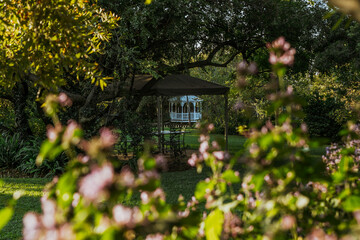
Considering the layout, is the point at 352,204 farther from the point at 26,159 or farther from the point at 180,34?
the point at 26,159

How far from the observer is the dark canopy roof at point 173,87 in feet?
32.9

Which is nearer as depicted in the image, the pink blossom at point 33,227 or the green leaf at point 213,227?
the pink blossom at point 33,227

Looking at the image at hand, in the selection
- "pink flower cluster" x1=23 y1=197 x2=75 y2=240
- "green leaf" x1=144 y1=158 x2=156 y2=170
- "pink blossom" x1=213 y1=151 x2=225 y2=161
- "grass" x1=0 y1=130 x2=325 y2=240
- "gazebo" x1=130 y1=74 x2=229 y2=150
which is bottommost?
"grass" x1=0 y1=130 x2=325 y2=240

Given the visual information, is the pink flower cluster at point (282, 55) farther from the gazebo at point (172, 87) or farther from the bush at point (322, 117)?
the bush at point (322, 117)

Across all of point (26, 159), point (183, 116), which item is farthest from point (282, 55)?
point (183, 116)

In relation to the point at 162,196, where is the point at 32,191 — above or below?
below

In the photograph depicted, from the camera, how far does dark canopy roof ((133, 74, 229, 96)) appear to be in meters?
10.0

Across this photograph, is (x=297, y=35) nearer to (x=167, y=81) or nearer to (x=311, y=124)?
(x=167, y=81)

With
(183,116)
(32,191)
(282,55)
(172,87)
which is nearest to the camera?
(282,55)

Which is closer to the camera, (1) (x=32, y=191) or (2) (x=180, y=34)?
(1) (x=32, y=191)

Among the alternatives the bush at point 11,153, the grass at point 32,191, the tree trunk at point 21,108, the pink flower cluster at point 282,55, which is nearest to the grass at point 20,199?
the grass at point 32,191

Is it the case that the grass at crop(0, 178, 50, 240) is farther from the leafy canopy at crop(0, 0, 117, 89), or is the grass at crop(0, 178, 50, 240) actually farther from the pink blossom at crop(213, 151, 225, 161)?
the pink blossom at crop(213, 151, 225, 161)

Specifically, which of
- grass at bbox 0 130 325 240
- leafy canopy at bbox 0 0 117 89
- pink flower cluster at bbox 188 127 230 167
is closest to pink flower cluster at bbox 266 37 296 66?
pink flower cluster at bbox 188 127 230 167

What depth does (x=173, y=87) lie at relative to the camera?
33.3ft
